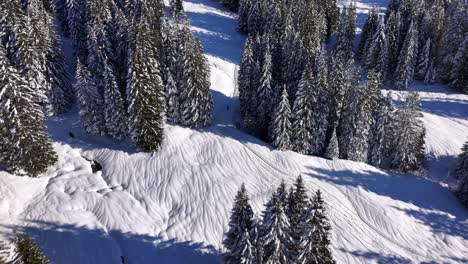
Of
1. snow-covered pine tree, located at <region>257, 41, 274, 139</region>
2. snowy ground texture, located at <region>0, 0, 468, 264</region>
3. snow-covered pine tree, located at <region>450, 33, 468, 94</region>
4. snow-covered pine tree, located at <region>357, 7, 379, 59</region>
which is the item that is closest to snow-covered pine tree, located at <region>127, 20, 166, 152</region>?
snowy ground texture, located at <region>0, 0, 468, 264</region>

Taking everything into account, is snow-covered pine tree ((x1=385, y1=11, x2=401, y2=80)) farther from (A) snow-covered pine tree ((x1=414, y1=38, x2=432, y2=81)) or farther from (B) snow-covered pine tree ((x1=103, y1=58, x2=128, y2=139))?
(B) snow-covered pine tree ((x1=103, y1=58, x2=128, y2=139))

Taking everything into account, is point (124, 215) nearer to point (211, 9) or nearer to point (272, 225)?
point (272, 225)

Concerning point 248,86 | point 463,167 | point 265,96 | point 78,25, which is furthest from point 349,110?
point 78,25

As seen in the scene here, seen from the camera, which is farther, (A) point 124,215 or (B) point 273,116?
(B) point 273,116

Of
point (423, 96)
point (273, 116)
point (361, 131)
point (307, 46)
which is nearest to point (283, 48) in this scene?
point (307, 46)

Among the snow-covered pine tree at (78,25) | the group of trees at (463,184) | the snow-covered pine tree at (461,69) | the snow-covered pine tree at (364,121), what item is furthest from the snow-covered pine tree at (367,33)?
the snow-covered pine tree at (78,25)
